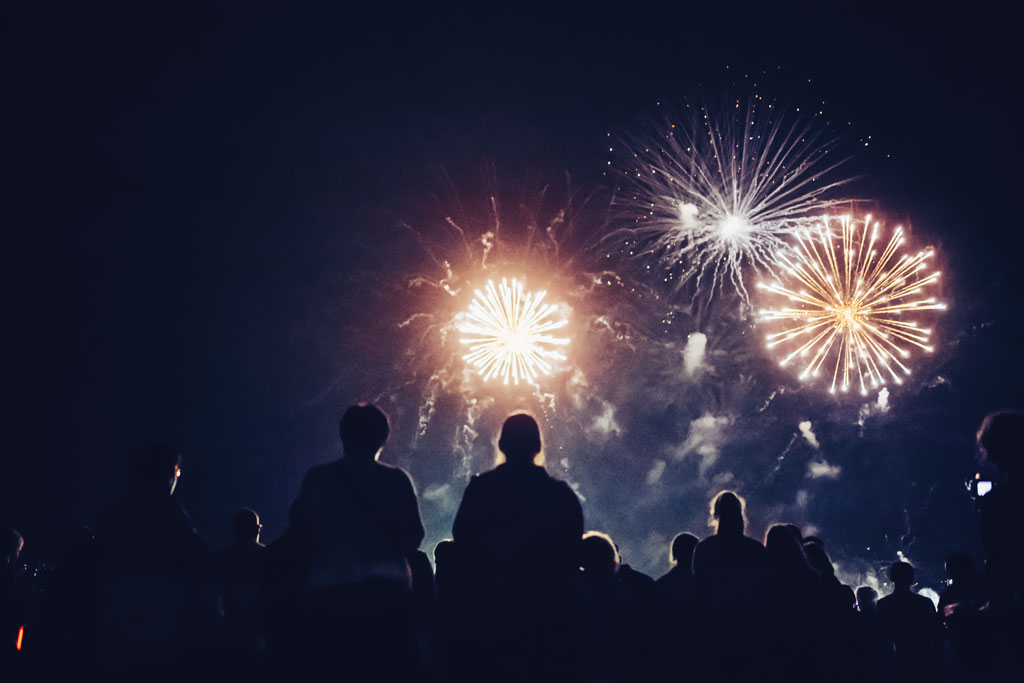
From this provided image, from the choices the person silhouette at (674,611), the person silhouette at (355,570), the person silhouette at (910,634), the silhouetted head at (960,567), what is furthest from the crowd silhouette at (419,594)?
the person silhouette at (910,634)

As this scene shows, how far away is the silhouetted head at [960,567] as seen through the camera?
620cm

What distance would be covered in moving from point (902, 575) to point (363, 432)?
6922mm

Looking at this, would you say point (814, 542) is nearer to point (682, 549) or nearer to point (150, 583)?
point (682, 549)

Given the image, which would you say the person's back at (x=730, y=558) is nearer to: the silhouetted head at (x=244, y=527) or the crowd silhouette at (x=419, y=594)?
the crowd silhouette at (x=419, y=594)

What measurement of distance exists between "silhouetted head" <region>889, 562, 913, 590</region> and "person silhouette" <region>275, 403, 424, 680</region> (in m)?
6.31

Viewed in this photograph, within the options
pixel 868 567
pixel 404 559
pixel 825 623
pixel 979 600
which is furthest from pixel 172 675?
pixel 868 567

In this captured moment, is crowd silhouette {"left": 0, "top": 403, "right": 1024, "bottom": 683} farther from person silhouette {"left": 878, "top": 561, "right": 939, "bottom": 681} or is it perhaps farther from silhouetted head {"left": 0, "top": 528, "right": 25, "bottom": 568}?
person silhouette {"left": 878, "top": 561, "right": 939, "bottom": 681}

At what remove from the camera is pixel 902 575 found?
22.8 ft

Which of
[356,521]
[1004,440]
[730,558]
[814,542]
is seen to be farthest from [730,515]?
[356,521]

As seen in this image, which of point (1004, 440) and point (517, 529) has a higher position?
point (1004, 440)

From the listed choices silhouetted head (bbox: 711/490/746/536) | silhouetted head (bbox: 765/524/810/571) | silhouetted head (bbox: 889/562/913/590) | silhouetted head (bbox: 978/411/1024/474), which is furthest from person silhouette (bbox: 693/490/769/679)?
silhouetted head (bbox: 889/562/913/590)

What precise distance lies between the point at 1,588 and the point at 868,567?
8345 cm

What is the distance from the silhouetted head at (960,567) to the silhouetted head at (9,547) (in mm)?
9522

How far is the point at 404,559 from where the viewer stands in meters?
3.52
